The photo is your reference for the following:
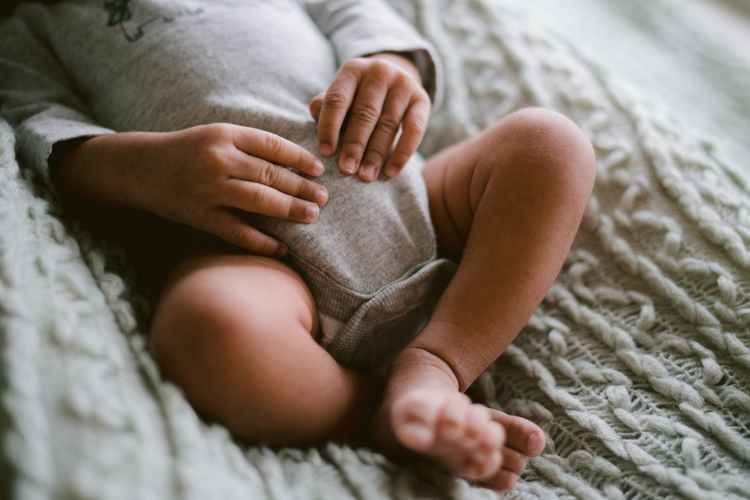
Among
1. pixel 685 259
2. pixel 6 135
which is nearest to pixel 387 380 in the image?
pixel 685 259

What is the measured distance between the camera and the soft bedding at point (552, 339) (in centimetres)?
36

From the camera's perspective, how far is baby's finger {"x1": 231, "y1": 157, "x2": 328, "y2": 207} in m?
0.54

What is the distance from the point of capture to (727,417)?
512mm

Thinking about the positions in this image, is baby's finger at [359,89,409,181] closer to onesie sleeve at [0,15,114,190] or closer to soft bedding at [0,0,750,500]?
soft bedding at [0,0,750,500]

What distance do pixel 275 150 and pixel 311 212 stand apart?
93 millimetres

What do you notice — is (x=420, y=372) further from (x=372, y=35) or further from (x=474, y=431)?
(x=372, y=35)

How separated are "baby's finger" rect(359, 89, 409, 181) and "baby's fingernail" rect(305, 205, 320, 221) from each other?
90 millimetres

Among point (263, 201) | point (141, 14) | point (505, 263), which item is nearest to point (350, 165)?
point (263, 201)

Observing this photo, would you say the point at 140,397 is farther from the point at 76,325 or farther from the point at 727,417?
the point at 727,417

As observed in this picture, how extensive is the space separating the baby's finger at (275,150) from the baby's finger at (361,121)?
42 mm

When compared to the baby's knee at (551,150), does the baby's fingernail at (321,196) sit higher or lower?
lower

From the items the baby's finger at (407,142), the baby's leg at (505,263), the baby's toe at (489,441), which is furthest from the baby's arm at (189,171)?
the baby's toe at (489,441)

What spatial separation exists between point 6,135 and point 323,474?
24.0 inches

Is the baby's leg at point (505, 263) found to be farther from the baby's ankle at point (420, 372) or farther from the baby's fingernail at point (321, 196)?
the baby's fingernail at point (321, 196)
